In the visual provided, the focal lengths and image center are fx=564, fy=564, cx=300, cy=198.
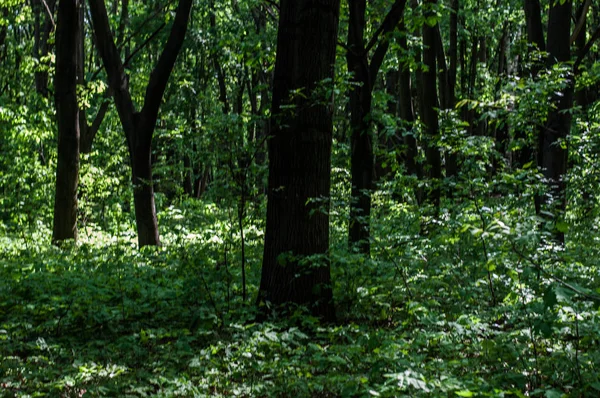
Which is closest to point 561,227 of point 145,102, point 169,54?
point 169,54

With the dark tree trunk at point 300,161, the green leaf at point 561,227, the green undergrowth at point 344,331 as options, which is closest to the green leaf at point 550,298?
the green undergrowth at point 344,331

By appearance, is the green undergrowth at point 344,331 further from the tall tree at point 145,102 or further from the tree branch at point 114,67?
the tree branch at point 114,67

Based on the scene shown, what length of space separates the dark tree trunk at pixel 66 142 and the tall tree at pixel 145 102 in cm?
60

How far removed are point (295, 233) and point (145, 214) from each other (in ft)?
20.8

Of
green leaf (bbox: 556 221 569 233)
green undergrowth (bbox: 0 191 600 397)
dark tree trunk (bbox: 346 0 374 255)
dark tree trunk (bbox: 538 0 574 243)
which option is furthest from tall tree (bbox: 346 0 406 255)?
green leaf (bbox: 556 221 569 233)

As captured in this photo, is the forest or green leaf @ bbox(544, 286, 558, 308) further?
the forest

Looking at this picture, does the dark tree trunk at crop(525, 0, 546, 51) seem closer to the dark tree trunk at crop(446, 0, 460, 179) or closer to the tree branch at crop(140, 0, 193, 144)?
the dark tree trunk at crop(446, 0, 460, 179)

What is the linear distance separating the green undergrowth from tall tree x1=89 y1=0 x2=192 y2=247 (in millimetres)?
3040

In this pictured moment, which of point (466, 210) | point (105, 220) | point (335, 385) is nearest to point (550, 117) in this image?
point (466, 210)

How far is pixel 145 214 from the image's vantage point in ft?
37.1

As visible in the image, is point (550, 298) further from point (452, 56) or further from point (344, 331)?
point (452, 56)

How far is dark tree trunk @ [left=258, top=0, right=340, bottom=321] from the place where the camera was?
570 cm

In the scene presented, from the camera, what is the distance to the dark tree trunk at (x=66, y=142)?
11.4m

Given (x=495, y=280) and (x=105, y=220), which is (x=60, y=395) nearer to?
(x=495, y=280)
